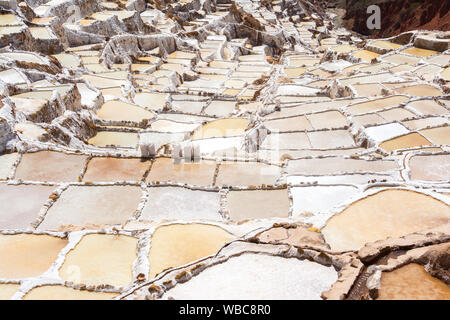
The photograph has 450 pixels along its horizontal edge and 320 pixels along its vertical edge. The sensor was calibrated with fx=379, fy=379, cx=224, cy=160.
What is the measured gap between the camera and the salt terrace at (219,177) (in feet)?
22.3

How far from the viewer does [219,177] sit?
1354cm

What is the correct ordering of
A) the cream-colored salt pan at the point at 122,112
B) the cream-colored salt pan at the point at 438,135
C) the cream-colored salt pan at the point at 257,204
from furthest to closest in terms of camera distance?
the cream-colored salt pan at the point at 122,112
the cream-colored salt pan at the point at 438,135
the cream-colored salt pan at the point at 257,204

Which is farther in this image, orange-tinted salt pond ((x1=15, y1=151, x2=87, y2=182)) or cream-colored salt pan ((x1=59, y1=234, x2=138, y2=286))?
orange-tinted salt pond ((x1=15, y1=151, x2=87, y2=182))

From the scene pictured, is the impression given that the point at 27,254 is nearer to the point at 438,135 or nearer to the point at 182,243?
the point at 182,243

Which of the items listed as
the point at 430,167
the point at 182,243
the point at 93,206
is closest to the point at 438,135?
the point at 430,167

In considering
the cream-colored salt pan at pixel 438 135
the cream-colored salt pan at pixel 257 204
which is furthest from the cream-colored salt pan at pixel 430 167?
the cream-colored salt pan at pixel 257 204

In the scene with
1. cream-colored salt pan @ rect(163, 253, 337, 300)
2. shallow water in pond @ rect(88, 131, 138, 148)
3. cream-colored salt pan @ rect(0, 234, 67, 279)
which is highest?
cream-colored salt pan @ rect(163, 253, 337, 300)

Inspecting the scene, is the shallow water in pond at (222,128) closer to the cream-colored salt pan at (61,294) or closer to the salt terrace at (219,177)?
the salt terrace at (219,177)

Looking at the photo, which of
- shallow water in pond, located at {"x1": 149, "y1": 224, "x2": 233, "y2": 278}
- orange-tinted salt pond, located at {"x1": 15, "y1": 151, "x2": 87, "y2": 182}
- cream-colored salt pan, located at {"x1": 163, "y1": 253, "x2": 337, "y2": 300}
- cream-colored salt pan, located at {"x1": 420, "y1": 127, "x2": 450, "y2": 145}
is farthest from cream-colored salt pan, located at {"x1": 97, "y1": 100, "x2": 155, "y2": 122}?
cream-colored salt pan, located at {"x1": 163, "y1": 253, "x2": 337, "y2": 300}

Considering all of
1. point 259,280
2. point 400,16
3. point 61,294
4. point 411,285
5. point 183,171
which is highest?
point 411,285

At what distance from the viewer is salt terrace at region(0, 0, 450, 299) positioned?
22.3 ft

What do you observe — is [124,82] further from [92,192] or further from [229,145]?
[92,192]

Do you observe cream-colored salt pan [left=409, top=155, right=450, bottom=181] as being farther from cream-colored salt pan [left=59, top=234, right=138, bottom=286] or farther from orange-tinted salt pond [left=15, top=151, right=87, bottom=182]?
orange-tinted salt pond [left=15, top=151, right=87, bottom=182]
